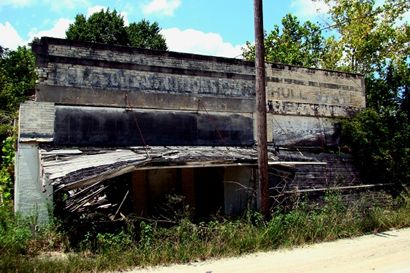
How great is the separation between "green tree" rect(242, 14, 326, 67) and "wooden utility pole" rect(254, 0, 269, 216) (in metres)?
14.9

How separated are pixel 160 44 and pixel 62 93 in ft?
62.4

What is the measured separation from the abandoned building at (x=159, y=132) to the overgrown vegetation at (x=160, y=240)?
2.76 feet

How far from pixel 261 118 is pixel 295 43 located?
1754cm

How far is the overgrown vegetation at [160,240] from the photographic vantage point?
8031 millimetres

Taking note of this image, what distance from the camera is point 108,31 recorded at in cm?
2794

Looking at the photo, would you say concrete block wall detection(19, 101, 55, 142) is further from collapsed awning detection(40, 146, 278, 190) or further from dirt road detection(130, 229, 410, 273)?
dirt road detection(130, 229, 410, 273)

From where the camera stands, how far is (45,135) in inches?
436

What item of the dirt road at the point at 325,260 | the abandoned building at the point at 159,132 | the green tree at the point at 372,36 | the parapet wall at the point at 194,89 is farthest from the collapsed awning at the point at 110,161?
the green tree at the point at 372,36

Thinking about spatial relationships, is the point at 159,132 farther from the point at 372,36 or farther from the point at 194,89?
the point at 372,36

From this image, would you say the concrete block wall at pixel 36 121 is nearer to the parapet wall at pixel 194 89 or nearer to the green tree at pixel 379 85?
the parapet wall at pixel 194 89


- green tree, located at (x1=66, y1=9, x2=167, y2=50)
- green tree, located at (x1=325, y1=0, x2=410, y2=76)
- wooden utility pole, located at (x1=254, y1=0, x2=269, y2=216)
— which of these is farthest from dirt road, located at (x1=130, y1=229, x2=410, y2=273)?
green tree, located at (x1=66, y1=9, x2=167, y2=50)

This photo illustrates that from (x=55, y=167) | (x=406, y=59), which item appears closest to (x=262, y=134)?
(x=55, y=167)

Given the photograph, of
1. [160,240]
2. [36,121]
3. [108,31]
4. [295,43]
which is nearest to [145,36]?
[108,31]

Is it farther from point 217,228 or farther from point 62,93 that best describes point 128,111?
point 217,228
